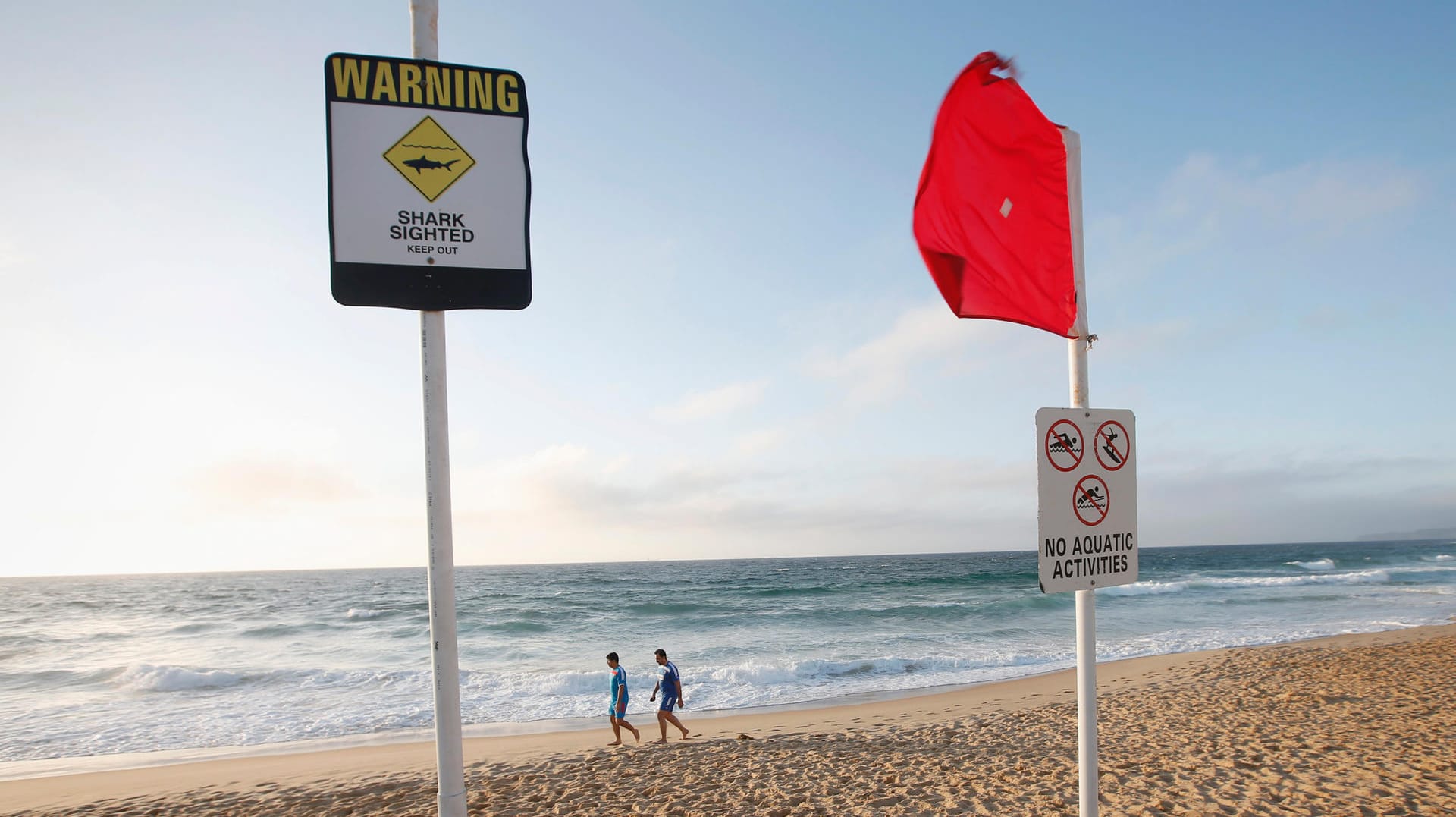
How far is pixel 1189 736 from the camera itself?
27.9 ft

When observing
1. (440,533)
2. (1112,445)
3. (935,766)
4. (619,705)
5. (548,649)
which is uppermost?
(1112,445)

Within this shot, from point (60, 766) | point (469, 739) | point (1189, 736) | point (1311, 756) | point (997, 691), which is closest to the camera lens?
point (1311, 756)

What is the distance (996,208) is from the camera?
3.14m

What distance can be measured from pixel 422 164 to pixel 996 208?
234cm

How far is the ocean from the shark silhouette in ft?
38.9

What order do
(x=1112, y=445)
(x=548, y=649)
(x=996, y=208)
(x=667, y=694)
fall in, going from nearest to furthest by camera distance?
(x=1112, y=445) → (x=996, y=208) → (x=667, y=694) → (x=548, y=649)

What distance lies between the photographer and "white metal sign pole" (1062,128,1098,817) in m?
2.88

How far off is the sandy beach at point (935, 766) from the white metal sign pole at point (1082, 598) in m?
3.61

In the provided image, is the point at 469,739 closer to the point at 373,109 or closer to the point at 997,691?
the point at 997,691

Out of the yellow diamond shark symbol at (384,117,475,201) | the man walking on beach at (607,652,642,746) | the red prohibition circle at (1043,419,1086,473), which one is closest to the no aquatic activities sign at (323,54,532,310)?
the yellow diamond shark symbol at (384,117,475,201)

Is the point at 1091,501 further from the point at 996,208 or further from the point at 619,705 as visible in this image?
the point at 619,705

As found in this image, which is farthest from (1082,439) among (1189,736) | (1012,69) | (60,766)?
(60,766)

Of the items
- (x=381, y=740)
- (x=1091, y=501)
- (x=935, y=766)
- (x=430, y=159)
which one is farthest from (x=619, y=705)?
(x=430, y=159)

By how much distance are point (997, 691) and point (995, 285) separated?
12919 mm
